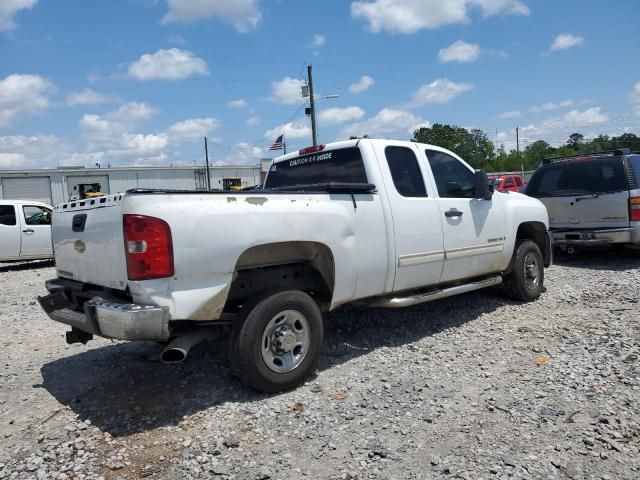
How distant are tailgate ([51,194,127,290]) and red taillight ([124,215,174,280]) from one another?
109mm

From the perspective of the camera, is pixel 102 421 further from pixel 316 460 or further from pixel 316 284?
pixel 316 284

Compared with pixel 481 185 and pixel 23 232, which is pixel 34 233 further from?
pixel 481 185

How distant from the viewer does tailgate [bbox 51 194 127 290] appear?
3482 millimetres

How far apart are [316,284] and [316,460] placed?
1748 mm

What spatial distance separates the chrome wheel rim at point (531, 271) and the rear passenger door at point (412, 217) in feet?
6.62

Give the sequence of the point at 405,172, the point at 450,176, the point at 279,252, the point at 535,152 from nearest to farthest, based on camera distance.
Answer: the point at 279,252, the point at 405,172, the point at 450,176, the point at 535,152

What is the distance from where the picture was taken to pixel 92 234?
12.4 feet

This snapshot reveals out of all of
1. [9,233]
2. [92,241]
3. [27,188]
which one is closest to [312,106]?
[9,233]

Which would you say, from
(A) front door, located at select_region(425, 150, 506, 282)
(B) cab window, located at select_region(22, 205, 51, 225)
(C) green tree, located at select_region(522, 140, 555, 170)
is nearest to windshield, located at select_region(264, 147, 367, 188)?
(A) front door, located at select_region(425, 150, 506, 282)

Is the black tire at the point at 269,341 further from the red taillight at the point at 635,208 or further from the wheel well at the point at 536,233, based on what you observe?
the red taillight at the point at 635,208

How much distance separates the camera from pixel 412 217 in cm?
491

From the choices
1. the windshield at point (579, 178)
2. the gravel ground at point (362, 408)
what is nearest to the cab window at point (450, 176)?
the gravel ground at point (362, 408)

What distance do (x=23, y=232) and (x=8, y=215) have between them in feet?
1.75

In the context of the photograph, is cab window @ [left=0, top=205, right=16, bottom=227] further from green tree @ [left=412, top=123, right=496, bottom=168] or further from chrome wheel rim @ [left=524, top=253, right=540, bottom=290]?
green tree @ [left=412, top=123, right=496, bottom=168]
